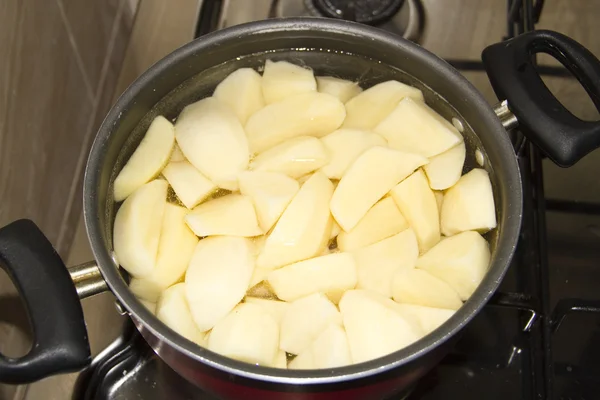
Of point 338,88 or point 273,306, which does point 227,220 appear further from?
point 338,88

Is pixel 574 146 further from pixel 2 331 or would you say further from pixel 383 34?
pixel 2 331

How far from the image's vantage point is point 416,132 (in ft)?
2.27

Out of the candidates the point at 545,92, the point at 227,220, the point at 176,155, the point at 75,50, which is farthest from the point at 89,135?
the point at 545,92

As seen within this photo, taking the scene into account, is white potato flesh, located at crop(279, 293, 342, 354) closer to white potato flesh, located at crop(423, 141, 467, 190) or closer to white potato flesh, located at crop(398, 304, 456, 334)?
white potato flesh, located at crop(398, 304, 456, 334)

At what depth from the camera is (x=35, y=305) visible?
532mm

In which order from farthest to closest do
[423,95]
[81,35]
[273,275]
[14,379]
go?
[81,35] → [423,95] → [273,275] → [14,379]

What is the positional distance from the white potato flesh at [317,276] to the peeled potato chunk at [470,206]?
0.12m

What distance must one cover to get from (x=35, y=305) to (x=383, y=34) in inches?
17.0

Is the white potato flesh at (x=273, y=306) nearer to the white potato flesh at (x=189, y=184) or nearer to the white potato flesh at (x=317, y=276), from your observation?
the white potato flesh at (x=317, y=276)

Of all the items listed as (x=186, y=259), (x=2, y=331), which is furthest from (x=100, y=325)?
(x=186, y=259)

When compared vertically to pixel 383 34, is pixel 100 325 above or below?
below

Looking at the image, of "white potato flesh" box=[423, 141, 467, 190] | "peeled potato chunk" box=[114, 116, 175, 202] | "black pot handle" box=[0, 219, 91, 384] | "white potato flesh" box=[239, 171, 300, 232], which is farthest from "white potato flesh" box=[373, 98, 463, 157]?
"black pot handle" box=[0, 219, 91, 384]

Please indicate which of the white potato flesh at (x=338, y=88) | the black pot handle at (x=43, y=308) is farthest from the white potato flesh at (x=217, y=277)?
the white potato flesh at (x=338, y=88)

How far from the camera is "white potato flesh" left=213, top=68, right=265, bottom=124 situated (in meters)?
0.72
